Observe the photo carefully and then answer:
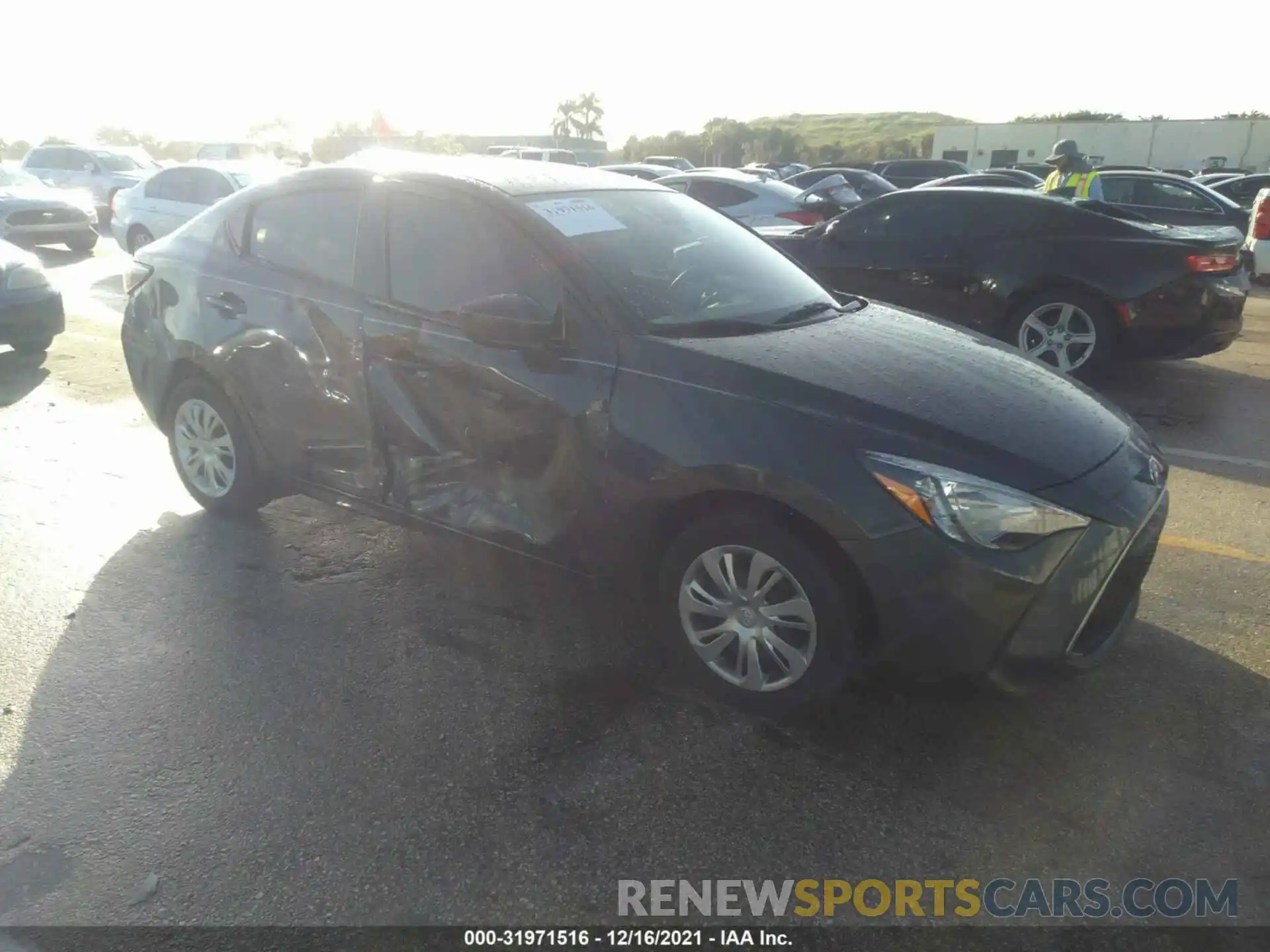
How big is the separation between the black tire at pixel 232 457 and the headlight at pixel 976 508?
3.04 m

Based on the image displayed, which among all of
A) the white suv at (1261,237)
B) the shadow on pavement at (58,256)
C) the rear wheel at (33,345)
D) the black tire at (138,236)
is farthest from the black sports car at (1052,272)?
the shadow on pavement at (58,256)

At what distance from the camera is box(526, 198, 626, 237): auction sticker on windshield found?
3.56m

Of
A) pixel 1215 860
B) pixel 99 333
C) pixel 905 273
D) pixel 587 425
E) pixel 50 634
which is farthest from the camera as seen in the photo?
pixel 99 333

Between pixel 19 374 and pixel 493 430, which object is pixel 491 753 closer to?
pixel 493 430

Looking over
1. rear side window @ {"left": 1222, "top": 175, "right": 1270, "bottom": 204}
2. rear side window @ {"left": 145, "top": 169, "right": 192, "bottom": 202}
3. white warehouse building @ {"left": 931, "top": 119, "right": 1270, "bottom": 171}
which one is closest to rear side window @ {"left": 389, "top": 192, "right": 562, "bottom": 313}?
rear side window @ {"left": 145, "top": 169, "right": 192, "bottom": 202}

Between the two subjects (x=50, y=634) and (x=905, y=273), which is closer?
(x=50, y=634)

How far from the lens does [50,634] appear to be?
3.72 meters

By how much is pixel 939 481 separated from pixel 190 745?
7.97 feet

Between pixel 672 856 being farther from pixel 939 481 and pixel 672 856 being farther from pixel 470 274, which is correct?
pixel 470 274

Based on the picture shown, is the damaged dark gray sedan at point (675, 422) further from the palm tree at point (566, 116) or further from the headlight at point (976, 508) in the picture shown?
the palm tree at point (566, 116)

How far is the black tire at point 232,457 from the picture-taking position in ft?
14.6

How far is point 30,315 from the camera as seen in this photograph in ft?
25.8

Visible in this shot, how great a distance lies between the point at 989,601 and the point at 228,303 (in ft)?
11.5

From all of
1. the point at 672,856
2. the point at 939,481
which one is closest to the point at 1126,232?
the point at 939,481
